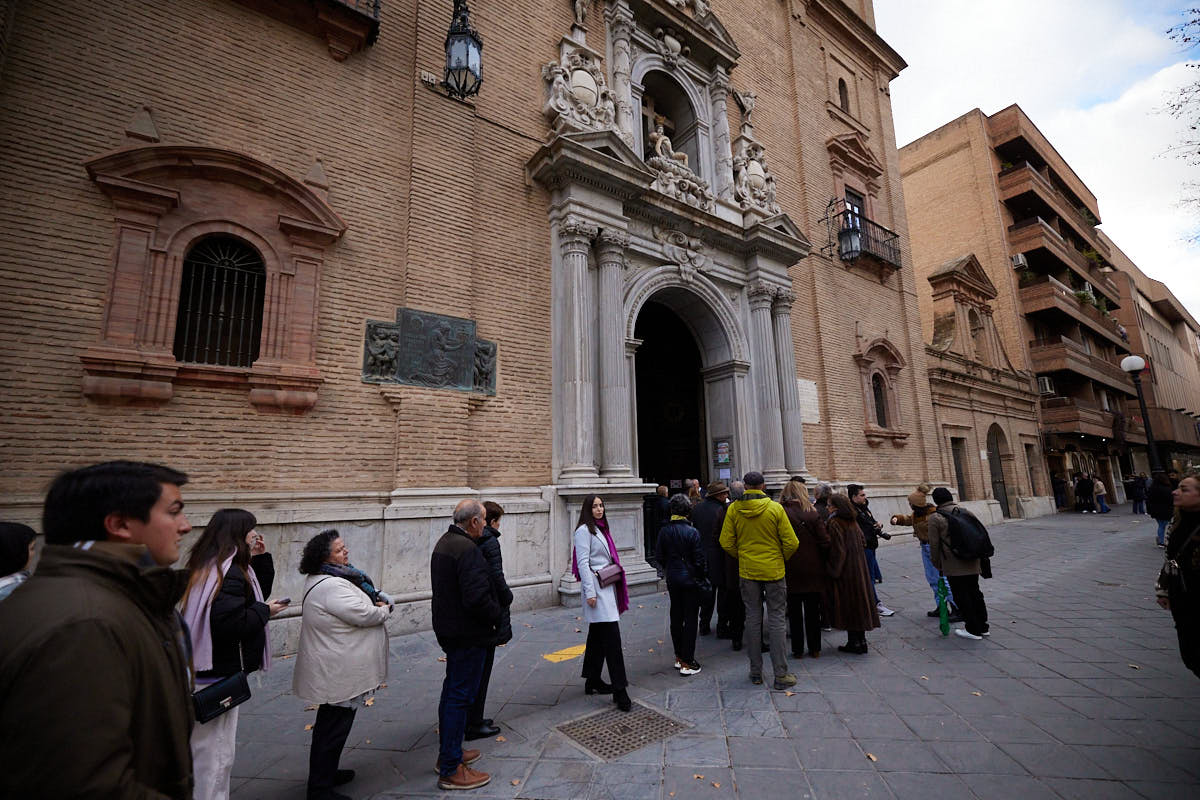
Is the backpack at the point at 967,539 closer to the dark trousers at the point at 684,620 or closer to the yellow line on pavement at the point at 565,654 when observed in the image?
the dark trousers at the point at 684,620

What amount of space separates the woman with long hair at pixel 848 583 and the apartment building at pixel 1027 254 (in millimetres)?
18456

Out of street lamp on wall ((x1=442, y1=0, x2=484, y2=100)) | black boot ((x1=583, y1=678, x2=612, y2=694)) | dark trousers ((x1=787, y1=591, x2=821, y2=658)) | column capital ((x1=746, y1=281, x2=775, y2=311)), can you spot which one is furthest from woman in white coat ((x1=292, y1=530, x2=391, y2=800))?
column capital ((x1=746, y1=281, x2=775, y2=311))

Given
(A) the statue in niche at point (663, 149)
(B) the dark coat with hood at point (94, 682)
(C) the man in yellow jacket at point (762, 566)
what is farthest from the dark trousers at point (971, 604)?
(A) the statue in niche at point (663, 149)

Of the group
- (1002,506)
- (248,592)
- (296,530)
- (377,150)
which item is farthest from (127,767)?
(1002,506)

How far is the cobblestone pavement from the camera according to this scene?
123 inches

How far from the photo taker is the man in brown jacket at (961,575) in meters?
5.73

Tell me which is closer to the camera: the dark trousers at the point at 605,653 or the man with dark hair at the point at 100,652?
the man with dark hair at the point at 100,652

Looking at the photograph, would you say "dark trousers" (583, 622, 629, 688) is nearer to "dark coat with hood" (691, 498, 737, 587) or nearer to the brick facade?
"dark coat with hood" (691, 498, 737, 587)

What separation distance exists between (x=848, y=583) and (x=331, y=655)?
489 centimetres

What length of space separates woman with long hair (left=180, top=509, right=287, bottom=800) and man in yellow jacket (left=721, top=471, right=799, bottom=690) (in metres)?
3.78

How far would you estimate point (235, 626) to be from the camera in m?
2.66

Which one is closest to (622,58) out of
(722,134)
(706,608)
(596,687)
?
(722,134)

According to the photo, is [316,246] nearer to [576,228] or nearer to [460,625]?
[576,228]

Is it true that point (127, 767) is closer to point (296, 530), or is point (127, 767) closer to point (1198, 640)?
point (1198, 640)
